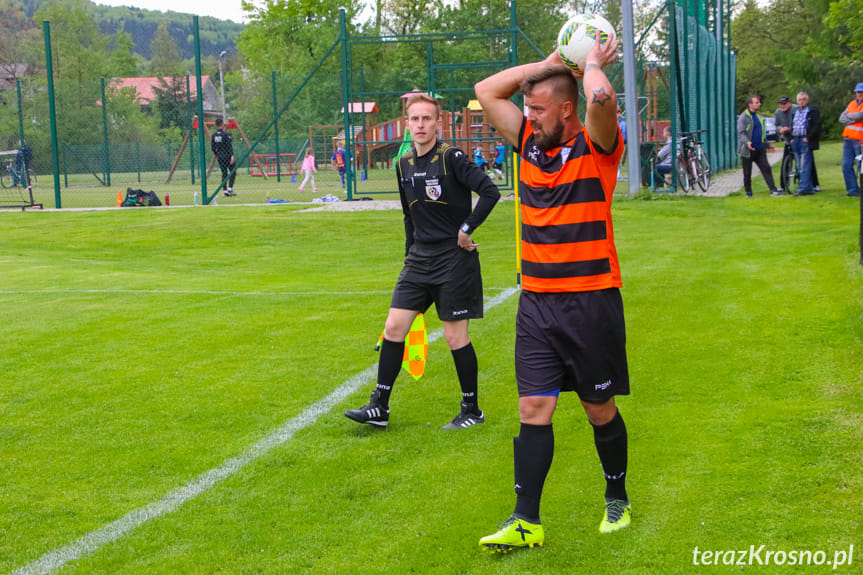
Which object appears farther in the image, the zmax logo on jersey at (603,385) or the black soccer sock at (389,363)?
the black soccer sock at (389,363)

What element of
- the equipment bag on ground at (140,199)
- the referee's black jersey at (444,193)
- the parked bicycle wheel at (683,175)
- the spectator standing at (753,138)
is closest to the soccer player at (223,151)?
the equipment bag on ground at (140,199)

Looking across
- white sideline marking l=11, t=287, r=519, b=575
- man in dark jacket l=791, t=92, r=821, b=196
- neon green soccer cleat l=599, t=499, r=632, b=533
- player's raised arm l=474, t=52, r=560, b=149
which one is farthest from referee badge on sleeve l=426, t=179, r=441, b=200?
man in dark jacket l=791, t=92, r=821, b=196

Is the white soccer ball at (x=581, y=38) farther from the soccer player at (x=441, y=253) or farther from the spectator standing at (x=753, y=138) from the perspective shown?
the spectator standing at (x=753, y=138)

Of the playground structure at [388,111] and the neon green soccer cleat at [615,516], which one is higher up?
the playground structure at [388,111]

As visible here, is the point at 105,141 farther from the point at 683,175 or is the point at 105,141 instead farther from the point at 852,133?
the point at 852,133

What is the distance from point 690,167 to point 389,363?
1748 centimetres

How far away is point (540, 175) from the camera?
12.6 ft

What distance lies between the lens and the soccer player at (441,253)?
566 centimetres

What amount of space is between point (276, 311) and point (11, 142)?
2546 centimetres

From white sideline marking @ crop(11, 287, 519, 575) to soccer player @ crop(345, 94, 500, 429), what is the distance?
50 centimetres

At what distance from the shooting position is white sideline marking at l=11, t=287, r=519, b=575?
12.6 feet

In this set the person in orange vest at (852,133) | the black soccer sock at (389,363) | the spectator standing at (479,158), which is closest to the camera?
the black soccer sock at (389,363)

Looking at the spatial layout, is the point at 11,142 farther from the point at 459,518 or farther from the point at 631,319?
the point at 459,518

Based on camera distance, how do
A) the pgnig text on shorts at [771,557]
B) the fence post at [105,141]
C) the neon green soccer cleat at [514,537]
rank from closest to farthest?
the pgnig text on shorts at [771,557] → the neon green soccer cleat at [514,537] → the fence post at [105,141]
